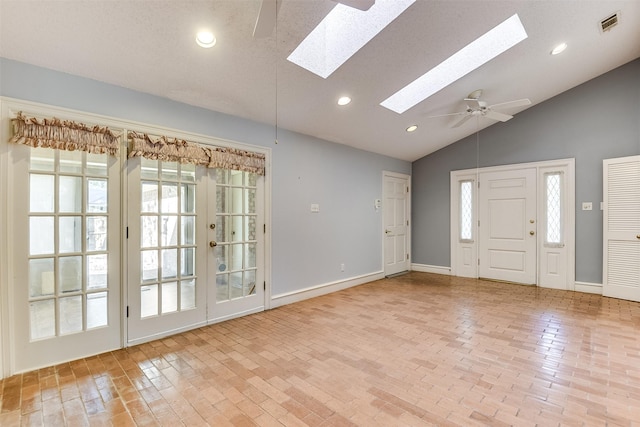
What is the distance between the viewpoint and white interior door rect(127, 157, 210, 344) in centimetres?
297

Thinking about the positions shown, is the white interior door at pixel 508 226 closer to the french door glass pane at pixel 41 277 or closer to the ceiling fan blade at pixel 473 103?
the ceiling fan blade at pixel 473 103

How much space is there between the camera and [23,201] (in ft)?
7.93

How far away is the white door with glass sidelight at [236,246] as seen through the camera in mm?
3572

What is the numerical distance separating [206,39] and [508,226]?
227 inches

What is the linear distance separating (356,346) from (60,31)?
3624 millimetres

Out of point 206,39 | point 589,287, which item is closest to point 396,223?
point 589,287

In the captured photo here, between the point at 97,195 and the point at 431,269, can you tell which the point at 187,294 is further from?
the point at 431,269

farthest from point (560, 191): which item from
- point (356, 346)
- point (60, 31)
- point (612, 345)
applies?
point (60, 31)

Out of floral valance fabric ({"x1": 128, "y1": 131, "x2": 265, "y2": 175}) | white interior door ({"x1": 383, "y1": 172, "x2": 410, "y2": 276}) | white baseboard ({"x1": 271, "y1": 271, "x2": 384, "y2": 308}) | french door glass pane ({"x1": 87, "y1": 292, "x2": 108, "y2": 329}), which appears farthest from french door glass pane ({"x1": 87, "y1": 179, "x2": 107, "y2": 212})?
white interior door ({"x1": 383, "y1": 172, "x2": 410, "y2": 276})

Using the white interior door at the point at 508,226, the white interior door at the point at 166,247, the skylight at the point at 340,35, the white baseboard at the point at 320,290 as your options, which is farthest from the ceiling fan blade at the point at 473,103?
the white interior door at the point at 166,247

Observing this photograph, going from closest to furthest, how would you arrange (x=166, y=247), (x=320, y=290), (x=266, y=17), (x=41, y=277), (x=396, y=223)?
1. (x=266, y=17)
2. (x=41, y=277)
3. (x=166, y=247)
4. (x=320, y=290)
5. (x=396, y=223)

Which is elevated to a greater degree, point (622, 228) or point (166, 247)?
point (622, 228)

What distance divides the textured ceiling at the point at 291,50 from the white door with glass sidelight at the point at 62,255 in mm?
873

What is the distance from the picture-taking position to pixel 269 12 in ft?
5.39
